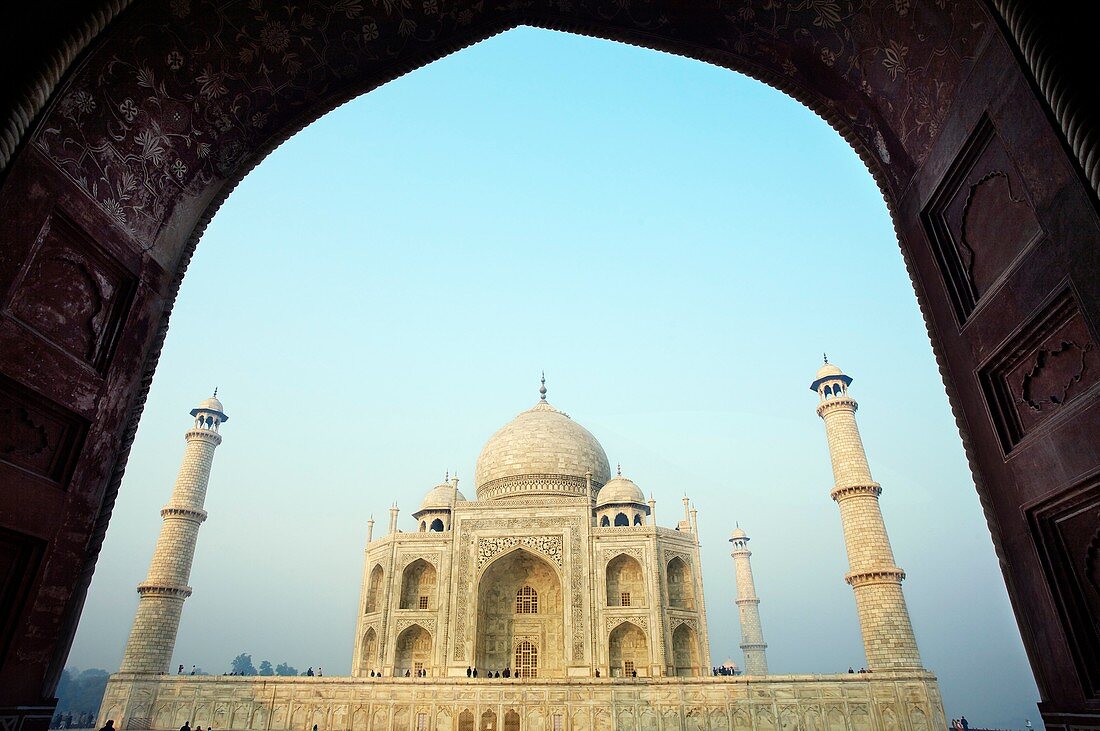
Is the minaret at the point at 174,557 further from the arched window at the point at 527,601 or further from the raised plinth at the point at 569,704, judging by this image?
the arched window at the point at 527,601

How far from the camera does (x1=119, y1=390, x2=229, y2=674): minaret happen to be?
21.3 m

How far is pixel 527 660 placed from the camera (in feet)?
75.0

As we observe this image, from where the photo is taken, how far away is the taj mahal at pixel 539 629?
17.2 metres

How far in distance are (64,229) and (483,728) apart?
1697 centimetres

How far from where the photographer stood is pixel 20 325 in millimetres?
3750

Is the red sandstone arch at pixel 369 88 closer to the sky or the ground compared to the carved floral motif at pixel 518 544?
closer to the ground

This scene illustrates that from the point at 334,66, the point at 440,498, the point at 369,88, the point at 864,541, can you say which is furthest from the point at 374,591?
the point at 334,66

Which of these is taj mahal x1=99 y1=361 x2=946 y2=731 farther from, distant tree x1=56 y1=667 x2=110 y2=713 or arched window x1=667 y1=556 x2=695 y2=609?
distant tree x1=56 y1=667 x2=110 y2=713

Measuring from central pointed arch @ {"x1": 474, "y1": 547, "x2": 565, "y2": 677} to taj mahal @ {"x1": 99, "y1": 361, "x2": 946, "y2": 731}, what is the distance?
0.05m

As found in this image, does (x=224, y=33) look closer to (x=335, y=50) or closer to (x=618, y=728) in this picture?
(x=335, y=50)

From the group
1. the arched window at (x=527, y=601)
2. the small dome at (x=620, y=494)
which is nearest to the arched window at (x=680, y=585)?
the small dome at (x=620, y=494)

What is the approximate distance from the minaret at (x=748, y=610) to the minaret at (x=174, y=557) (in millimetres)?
24932

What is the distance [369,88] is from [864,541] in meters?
20.2

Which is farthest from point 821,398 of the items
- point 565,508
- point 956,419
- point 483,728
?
point 956,419
